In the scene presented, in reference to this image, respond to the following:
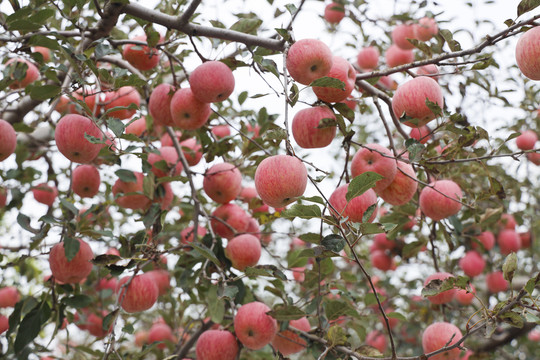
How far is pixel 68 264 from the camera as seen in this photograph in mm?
1836

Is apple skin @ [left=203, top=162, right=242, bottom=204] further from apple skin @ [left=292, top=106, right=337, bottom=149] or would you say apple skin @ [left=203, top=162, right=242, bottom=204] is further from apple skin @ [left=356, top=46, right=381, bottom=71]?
apple skin @ [left=356, top=46, right=381, bottom=71]

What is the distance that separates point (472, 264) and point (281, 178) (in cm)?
230

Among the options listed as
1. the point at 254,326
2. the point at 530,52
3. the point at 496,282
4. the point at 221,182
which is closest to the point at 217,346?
the point at 254,326

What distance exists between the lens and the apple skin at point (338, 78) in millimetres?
1448

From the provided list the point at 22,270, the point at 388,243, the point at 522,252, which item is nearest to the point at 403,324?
the point at 388,243

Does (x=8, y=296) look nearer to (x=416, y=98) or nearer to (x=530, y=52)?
(x=416, y=98)

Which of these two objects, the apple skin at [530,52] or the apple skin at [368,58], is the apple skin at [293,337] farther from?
the apple skin at [368,58]

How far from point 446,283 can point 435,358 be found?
0.96m

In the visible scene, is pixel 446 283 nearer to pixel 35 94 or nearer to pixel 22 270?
pixel 35 94

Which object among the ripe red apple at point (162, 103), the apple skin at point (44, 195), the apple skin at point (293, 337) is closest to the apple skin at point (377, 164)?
the apple skin at point (293, 337)

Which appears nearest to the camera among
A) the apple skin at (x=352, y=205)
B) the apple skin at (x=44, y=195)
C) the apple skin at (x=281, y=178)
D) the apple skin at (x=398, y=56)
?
the apple skin at (x=281, y=178)

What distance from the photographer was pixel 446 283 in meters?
1.28

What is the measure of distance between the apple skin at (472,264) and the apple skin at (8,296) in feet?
10.4

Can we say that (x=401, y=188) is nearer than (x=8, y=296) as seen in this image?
Yes
